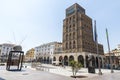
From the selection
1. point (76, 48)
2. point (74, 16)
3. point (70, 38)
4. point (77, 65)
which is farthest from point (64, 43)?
point (77, 65)

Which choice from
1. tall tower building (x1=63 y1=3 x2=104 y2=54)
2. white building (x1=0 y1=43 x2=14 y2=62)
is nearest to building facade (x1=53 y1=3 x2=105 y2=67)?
tall tower building (x1=63 y1=3 x2=104 y2=54)

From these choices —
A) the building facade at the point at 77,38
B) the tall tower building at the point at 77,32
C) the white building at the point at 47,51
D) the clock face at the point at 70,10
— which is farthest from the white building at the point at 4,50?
the clock face at the point at 70,10

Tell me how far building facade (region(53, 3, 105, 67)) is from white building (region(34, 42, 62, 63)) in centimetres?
1741

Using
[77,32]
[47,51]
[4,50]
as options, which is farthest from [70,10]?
[4,50]

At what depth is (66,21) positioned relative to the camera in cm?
7056

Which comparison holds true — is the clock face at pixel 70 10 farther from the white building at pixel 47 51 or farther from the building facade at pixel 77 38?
the white building at pixel 47 51

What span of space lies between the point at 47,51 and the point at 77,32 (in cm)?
4102

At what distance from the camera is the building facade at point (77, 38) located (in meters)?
58.7

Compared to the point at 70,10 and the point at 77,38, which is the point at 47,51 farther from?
the point at 77,38

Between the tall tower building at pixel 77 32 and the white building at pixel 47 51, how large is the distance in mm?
19637

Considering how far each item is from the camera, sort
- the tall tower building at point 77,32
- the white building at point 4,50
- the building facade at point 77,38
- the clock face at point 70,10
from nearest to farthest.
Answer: the building facade at point 77,38
the tall tower building at point 77,32
the clock face at point 70,10
the white building at point 4,50

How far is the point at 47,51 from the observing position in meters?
96.1

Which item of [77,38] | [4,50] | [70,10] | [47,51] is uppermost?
[70,10]

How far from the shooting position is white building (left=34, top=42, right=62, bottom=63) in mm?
89056
